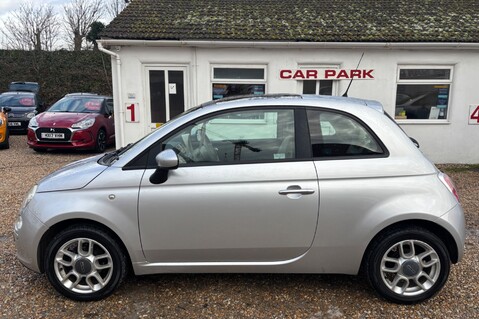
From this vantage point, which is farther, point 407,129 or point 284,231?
point 407,129

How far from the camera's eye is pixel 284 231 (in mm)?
3242

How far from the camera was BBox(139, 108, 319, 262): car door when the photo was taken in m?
3.19

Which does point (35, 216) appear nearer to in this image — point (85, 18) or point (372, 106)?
point (372, 106)

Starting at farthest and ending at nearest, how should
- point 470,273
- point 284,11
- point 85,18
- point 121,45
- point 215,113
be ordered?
1. point 85,18
2. point 284,11
3. point 121,45
4. point 470,273
5. point 215,113

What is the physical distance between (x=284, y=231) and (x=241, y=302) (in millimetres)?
724

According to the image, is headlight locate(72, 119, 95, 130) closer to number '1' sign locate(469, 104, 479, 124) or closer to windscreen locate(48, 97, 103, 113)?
windscreen locate(48, 97, 103, 113)

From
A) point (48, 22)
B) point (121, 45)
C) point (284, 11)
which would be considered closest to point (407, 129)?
→ point (284, 11)

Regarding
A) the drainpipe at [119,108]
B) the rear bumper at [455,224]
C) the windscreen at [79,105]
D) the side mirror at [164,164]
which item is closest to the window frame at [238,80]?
the drainpipe at [119,108]

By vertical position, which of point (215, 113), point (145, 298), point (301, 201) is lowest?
point (145, 298)

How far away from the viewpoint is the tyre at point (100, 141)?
426 inches

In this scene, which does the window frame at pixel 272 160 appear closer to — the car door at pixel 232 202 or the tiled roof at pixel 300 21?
the car door at pixel 232 202

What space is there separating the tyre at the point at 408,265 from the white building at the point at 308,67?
6.82 meters

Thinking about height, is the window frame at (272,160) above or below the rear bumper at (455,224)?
above

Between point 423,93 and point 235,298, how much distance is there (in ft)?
27.2
